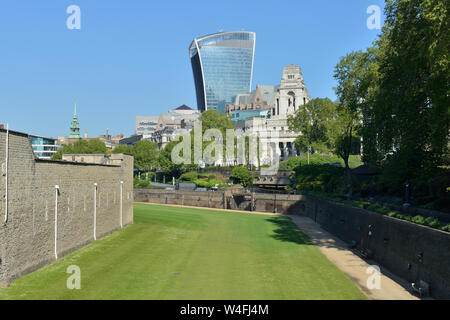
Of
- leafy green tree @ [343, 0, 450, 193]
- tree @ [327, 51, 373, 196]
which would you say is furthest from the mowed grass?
tree @ [327, 51, 373, 196]

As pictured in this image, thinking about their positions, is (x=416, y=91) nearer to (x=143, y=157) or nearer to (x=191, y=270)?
(x=191, y=270)

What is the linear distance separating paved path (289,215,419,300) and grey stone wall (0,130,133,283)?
59.3ft

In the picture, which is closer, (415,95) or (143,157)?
(415,95)

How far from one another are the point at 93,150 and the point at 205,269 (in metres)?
102

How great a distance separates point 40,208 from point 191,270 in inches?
375

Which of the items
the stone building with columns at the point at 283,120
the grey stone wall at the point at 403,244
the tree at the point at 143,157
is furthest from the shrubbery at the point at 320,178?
the stone building with columns at the point at 283,120

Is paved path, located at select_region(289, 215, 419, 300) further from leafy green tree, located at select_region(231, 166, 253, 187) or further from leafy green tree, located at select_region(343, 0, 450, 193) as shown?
leafy green tree, located at select_region(231, 166, 253, 187)

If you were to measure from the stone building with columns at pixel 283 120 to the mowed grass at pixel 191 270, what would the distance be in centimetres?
11591

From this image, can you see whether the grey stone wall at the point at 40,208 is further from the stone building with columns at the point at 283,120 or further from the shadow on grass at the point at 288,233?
the stone building with columns at the point at 283,120

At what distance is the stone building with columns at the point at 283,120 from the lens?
159 meters

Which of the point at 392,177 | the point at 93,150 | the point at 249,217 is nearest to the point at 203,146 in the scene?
the point at 93,150

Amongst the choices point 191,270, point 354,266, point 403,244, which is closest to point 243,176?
point 354,266

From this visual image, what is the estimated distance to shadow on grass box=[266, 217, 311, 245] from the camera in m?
42.1

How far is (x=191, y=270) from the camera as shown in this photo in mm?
27031
